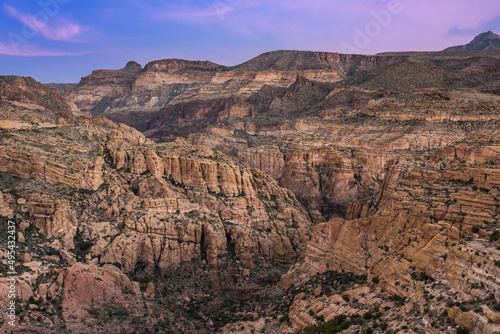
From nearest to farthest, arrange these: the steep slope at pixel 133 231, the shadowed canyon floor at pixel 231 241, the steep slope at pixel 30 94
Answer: the shadowed canyon floor at pixel 231 241 < the steep slope at pixel 133 231 < the steep slope at pixel 30 94

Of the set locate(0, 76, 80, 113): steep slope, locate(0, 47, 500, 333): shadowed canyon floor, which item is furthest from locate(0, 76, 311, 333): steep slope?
locate(0, 76, 80, 113): steep slope

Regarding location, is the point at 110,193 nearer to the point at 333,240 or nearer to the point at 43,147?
the point at 43,147

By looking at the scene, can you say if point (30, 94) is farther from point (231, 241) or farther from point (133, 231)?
point (231, 241)

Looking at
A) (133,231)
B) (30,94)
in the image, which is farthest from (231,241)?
(30,94)

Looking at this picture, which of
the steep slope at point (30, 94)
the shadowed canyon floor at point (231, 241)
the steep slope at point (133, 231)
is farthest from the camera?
the steep slope at point (30, 94)

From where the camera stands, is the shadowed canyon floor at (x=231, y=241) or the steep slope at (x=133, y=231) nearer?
the shadowed canyon floor at (x=231, y=241)

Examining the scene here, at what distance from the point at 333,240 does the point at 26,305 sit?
2959cm

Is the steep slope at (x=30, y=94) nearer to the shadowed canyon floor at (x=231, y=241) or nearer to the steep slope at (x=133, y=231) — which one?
the shadowed canyon floor at (x=231, y=241)

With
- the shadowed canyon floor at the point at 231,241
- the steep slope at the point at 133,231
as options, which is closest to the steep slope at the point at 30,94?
the shadowed canyon floor at the point at 231,241

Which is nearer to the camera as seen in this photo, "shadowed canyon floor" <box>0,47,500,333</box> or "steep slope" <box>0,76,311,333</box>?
"shadowed canyon floor" <box>0,47,500,333</box>

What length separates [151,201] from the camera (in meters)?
62.7

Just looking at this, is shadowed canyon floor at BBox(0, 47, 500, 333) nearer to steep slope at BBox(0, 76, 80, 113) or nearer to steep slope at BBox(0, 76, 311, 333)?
steep slope at BBox(0, 76, 311, 333)

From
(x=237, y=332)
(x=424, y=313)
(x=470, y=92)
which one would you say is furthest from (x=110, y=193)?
(x=470, y=92)

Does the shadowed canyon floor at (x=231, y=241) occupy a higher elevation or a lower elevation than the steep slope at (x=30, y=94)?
lower
